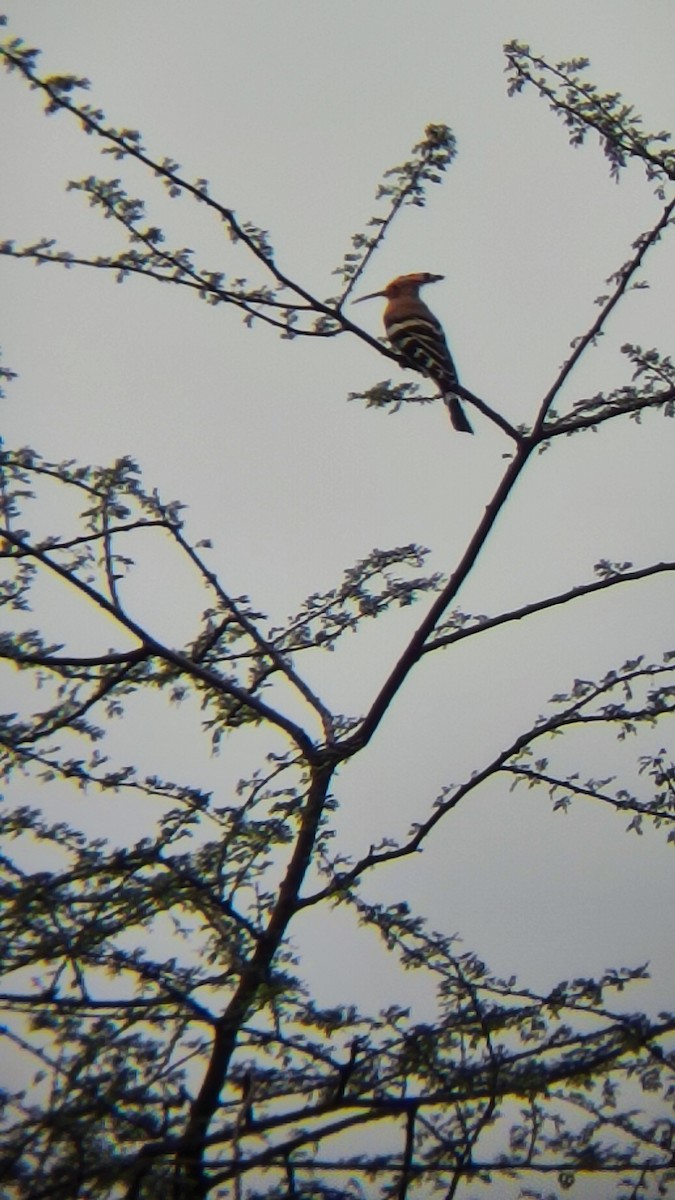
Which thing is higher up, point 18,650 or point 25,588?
point 25,588

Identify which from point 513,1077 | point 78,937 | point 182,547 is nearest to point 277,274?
point 182,547

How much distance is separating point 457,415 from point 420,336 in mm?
842

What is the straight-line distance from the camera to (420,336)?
20.2ft

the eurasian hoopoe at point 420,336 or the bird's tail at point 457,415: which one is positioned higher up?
the eurasian hoopoe at point 420,336

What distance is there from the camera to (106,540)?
15.4 feet

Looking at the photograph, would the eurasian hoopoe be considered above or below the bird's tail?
above

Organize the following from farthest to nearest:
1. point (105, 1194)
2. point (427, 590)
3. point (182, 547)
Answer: point (427, 590)
point (182, 547)
point (105, 1194)

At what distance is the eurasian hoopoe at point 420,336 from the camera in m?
5.44

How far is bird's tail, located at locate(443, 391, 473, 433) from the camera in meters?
5.38

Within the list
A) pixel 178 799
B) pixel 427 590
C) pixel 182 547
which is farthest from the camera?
pixel 427 590

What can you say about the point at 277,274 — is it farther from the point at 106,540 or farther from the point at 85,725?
the point at 85,725

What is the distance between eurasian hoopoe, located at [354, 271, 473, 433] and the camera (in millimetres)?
5438

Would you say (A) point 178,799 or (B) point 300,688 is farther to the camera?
(B) point 300,688

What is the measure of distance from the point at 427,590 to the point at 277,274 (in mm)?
1303
